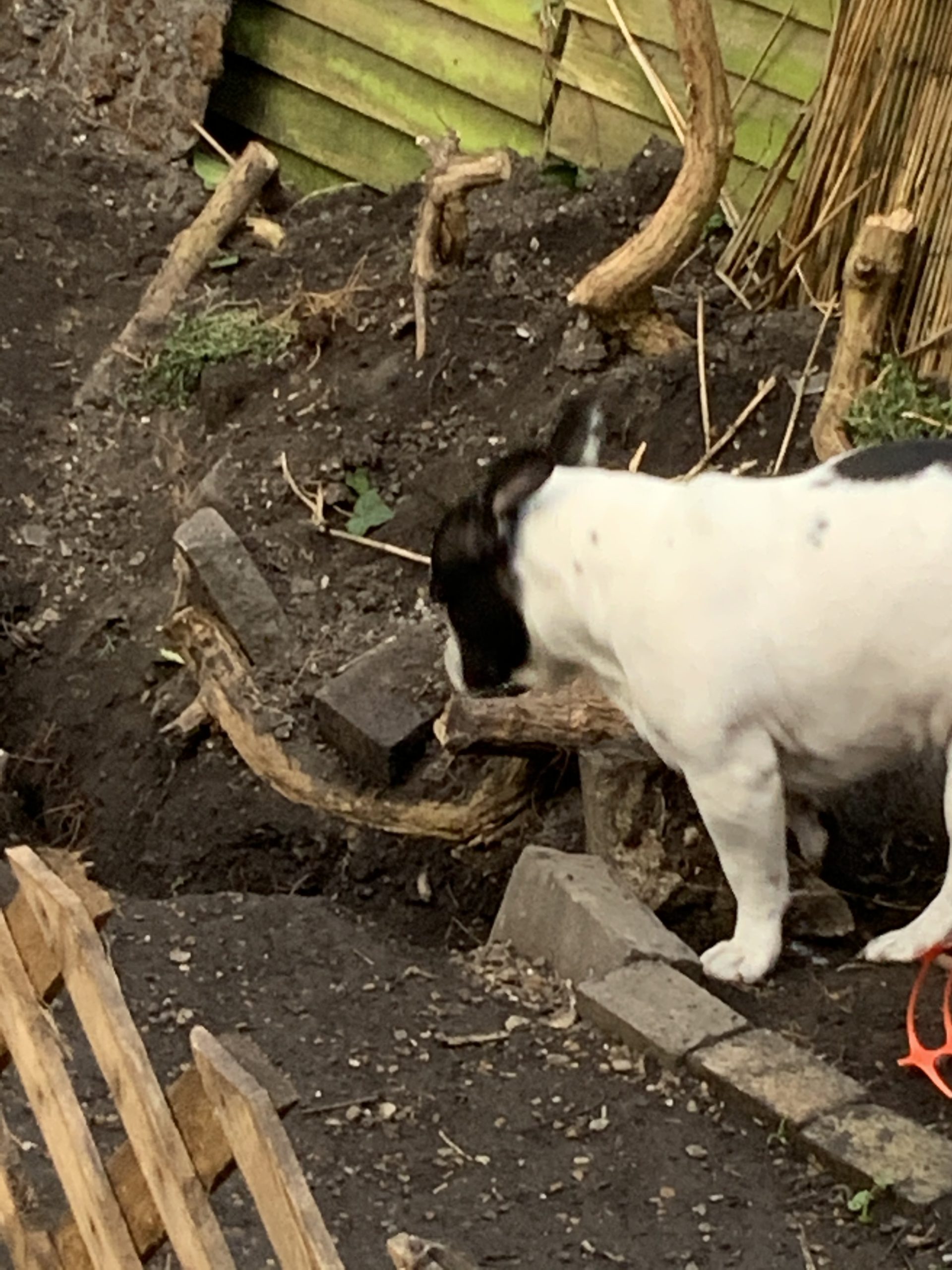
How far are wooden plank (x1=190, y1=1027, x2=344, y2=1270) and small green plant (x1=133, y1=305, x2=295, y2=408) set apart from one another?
4.45 m

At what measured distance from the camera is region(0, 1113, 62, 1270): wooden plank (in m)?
2.74

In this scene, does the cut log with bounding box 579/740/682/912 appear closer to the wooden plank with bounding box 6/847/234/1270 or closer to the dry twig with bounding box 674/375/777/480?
the dry twig with bounding box 674/375/777/480

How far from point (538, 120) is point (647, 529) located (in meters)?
3.83

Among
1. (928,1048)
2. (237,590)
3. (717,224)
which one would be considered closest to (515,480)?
(928,1048)

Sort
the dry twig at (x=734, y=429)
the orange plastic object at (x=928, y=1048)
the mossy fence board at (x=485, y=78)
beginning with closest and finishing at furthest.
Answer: the orange plastic object at (x=928, y=1048), the dry twig at (x=734, y=429), the mossy fence board at (x=485, y=78)

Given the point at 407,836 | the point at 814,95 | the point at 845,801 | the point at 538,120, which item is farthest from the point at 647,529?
the point at 538,120

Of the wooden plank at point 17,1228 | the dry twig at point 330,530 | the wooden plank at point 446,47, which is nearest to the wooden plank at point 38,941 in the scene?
the wooden plank at point 17,1228

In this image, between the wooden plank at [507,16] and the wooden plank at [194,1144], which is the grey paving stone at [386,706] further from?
the wooden plank at [507,16]

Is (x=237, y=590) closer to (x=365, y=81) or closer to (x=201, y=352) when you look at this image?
(x=201, y=352)

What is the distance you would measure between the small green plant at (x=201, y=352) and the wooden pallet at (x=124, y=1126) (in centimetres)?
380

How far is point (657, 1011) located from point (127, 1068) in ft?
5.12

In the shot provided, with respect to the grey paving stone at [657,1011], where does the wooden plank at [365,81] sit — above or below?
above

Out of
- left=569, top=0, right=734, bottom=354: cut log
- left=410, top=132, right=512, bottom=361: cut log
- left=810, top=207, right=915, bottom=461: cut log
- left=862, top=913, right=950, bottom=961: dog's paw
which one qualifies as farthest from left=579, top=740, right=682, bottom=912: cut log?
left=410, top=132, right=512, bottom=361: cut log

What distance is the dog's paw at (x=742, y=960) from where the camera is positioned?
153 inches
